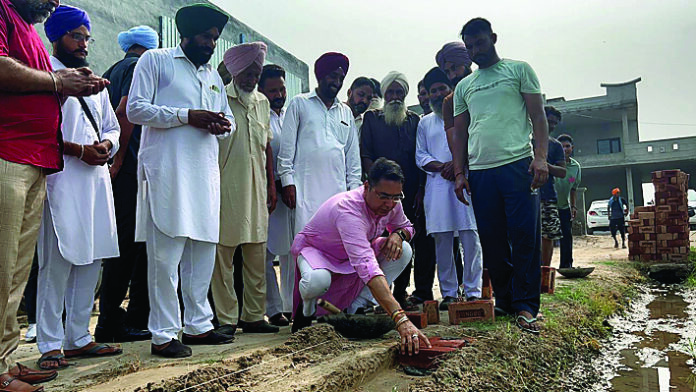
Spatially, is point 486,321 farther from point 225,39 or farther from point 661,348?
point 225,39

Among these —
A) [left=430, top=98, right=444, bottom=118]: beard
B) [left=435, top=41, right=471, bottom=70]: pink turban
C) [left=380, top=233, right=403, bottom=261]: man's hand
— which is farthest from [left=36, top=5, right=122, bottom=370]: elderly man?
[left=435, top=41, right=471, bottom=70]: pink turban

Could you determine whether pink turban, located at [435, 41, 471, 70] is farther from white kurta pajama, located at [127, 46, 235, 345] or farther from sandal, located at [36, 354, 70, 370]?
sandal, located at [36, 354, 70, 370]

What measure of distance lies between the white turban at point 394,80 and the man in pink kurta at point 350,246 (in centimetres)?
157

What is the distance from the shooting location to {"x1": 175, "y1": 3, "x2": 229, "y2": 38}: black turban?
10.7 ft

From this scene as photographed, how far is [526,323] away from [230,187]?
7.14 ft

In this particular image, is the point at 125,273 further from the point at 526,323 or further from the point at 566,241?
the point at 566,241

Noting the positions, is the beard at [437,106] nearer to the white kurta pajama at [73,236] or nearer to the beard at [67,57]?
the white kurta pajama at [73,236]

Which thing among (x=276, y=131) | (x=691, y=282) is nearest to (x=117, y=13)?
(x=276, y=131)

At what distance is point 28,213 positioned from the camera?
2.41 metres

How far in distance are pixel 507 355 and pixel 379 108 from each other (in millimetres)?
2744

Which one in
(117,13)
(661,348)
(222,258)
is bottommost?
(661,348)

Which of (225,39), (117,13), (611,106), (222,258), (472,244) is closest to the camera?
(222,258)

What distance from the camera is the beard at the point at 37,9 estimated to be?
96.9 inches

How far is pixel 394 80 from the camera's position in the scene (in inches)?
196
